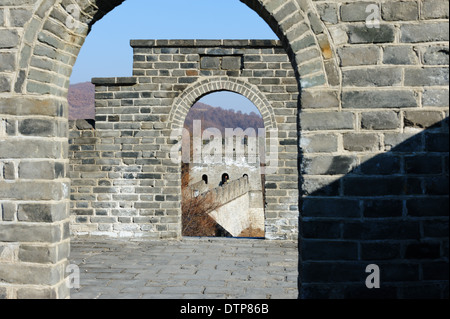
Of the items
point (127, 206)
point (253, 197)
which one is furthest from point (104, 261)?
point (253, 197)

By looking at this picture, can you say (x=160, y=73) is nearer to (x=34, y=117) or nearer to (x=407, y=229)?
(x=34, y=117)

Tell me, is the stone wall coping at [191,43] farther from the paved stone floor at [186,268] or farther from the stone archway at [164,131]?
the paved stone floor at [186,268]

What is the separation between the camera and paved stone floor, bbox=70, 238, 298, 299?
498 cm

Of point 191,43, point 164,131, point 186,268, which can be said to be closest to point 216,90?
point 191,43

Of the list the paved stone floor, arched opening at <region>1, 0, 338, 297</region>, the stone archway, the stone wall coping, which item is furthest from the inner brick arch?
arched opening at <region>1, 0, 338, 297</region>

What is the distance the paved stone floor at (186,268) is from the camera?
4.98 metres

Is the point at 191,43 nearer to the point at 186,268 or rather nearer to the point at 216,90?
the point at 216,90

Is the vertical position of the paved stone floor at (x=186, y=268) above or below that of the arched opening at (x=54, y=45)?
below

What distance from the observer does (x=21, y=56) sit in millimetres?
3482

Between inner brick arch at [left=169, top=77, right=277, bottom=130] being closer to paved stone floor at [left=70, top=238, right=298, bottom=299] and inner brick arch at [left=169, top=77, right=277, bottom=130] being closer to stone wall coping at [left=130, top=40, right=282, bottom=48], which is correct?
stone wall coping at [left=130, top=40, right=282, bottom=48]

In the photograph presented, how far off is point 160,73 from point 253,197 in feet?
68.7

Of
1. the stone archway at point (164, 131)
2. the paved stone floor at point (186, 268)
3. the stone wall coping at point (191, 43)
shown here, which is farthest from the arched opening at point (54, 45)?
the stone wall coping at point (191, 43)

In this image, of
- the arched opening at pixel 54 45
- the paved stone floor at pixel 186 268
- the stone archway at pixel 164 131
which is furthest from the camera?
the stone archway at pixel 164 131

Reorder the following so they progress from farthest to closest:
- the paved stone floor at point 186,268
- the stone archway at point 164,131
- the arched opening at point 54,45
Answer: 1. the stone archway at point 164,131
2. the paved stone floor at point 186,268
3. the arched opening at point 54,45
